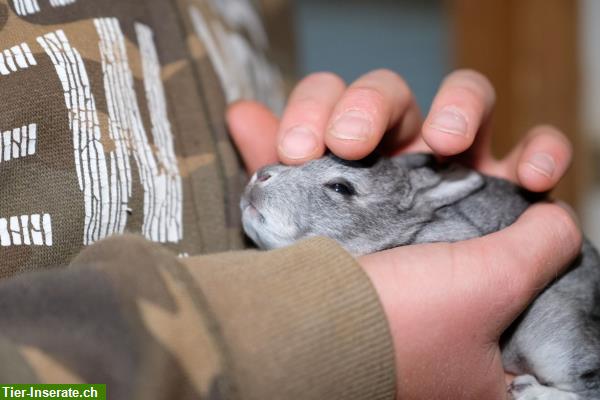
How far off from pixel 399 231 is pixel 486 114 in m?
0.40

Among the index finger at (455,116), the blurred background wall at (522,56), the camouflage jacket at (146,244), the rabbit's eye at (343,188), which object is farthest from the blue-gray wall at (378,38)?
the rabbit's eye at (343,188)

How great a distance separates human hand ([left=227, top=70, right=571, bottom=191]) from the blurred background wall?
170 centimetres

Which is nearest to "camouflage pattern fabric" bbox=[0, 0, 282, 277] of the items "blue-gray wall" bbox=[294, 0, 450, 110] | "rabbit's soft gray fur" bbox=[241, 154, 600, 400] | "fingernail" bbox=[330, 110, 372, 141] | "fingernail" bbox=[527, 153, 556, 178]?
"rabbit's soft gray fur" bbox=[241, 154, 600, 400]

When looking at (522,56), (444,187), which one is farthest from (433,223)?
(522,56)

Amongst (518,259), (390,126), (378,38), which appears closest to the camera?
(518,259)

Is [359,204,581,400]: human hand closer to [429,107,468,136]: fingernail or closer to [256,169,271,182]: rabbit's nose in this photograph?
[429,107,468,136]: fingernail

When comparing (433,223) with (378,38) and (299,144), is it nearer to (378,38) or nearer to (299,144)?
(299,144)

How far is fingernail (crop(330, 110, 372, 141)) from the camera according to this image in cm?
121

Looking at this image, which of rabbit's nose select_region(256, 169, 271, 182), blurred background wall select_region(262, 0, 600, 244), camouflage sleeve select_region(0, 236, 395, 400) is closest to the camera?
camouflage sleeve select_region(0, 236, 395, 400)

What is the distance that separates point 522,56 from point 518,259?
301cm

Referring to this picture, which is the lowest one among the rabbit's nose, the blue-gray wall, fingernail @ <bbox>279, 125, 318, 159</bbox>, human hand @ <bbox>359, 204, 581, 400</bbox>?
the blue-gray wall

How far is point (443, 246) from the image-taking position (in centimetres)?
111

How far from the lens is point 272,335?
84 cm

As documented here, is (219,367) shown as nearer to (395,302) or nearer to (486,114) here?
(395,302)
